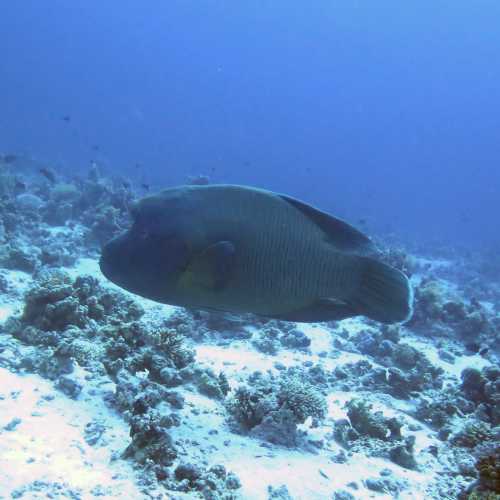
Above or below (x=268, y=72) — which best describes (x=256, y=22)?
above

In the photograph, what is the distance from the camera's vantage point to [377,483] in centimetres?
369

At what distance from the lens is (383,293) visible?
7.14 feet

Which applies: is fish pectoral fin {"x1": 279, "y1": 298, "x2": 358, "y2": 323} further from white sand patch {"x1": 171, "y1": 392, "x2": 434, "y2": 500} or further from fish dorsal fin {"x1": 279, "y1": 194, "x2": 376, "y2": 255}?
white sand patch {"x1": 171, "y1": 392, "x2": 434, "y2": 500}

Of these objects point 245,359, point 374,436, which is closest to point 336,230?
point 374,436

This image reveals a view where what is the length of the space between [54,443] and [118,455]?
0.50m

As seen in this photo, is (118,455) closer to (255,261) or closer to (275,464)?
(275,464)

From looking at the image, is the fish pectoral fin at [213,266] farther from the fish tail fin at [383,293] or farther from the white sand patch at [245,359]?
the white sand patch at [245,359]

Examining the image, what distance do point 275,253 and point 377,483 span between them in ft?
8.99

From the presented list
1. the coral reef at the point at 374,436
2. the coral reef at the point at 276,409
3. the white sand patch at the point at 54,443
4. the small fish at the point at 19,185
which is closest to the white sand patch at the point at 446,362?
the coral reef at the point at 374,436

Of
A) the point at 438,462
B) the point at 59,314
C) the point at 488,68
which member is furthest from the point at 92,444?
the point at 488,68

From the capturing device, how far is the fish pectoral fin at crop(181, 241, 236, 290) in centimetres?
208

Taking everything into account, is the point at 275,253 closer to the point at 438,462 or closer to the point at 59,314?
the point at 438,462

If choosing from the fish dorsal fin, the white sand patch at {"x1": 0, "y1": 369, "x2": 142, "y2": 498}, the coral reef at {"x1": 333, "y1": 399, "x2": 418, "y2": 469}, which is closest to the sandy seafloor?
the white sand patch at {"x1": 0, "y1": 369, "x2": 142, "y2": 498}

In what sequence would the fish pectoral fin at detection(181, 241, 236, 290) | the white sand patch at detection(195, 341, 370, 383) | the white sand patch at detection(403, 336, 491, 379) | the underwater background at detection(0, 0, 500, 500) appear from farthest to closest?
the white sand patch at detection(403, 336, 491, 379), the white sand patch at detection(195, 341, 370, 383), the underwater background at detection(0, 0, 500, 500), the fish pectoral fin at detection(181, 241, 236, 290)
